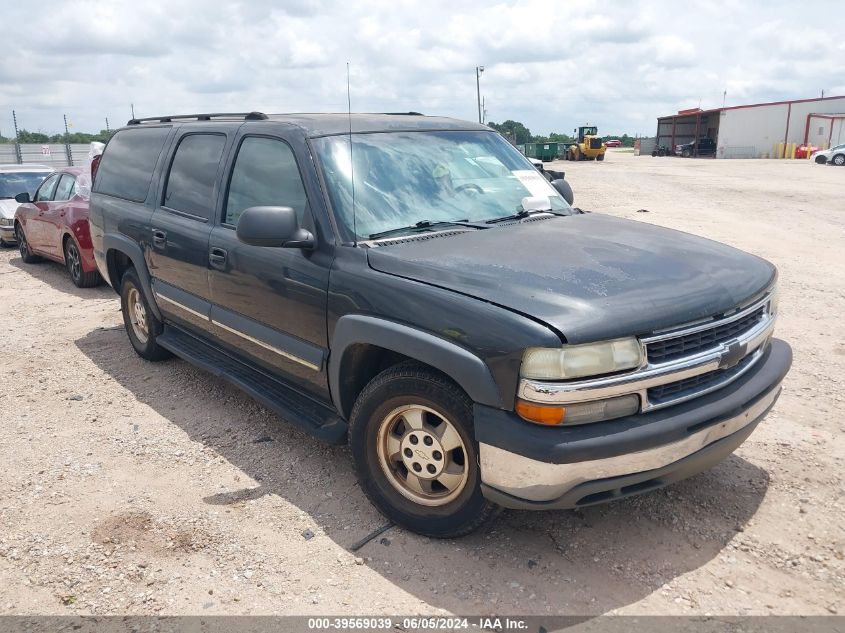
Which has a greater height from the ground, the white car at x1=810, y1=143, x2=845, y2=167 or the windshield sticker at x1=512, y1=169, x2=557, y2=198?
the windshield sticker at x1=512, y1=169, x2=557, y2=198

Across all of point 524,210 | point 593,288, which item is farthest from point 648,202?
point 593,288

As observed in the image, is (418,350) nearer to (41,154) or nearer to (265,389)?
(265,389)

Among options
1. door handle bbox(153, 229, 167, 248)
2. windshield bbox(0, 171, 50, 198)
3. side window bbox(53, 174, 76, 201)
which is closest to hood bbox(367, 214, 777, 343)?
door handle bbox(153, 229, 167, 248)

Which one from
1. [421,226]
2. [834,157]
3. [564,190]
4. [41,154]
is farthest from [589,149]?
[421,226]

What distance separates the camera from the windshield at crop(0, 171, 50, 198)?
12.7 meters

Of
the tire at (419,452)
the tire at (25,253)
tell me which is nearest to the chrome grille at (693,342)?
the tire at (419,452)

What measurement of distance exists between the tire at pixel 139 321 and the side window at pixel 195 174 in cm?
96

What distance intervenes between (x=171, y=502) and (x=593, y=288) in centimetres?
241

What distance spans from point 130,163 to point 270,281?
258cm

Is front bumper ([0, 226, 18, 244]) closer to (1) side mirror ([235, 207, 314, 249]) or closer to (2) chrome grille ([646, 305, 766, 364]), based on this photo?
(1) side mirror ([235, 207, 314, 249])

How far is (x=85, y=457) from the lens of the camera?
13.5 ft

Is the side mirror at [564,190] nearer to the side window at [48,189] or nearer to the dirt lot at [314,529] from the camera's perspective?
the dirt lot at [314,529]

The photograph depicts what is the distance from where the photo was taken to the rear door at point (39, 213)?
376 inches

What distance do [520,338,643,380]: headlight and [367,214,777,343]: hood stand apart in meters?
0.04
